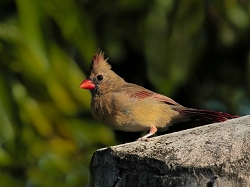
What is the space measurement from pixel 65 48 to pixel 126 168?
211 centimetres

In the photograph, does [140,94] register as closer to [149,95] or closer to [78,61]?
[149,95]

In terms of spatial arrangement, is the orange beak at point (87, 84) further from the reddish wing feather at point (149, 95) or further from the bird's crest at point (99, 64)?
the reddish wing feather at point (149, 95)

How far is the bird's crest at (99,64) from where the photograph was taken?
3.92 meters

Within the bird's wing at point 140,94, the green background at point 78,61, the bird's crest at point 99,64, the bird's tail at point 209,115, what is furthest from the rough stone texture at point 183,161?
the bird's crest at point 99,64

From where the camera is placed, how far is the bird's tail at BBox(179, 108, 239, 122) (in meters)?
3.21

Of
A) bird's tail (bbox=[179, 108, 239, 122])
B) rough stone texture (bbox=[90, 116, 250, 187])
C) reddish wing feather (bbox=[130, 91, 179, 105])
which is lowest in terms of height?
rough stone texture (bbox=[90, 116, 250, 187])

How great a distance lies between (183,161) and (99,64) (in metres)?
2.10

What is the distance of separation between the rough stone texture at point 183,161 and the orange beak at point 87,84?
1544 millimetres

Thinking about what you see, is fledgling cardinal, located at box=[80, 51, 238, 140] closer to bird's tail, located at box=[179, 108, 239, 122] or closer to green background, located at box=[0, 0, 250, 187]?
bird's tail, located at box=[179, 108, 239, 122]

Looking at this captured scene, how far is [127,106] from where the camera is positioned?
12.2ft

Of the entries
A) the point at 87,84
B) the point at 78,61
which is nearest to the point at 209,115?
the point at 87,84

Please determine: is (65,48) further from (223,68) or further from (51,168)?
(223,68)

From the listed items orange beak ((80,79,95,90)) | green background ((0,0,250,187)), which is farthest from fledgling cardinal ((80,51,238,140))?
green background ((0,0,250,187))

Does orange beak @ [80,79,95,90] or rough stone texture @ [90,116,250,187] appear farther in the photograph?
orange beak @ [80,79,95,90]
